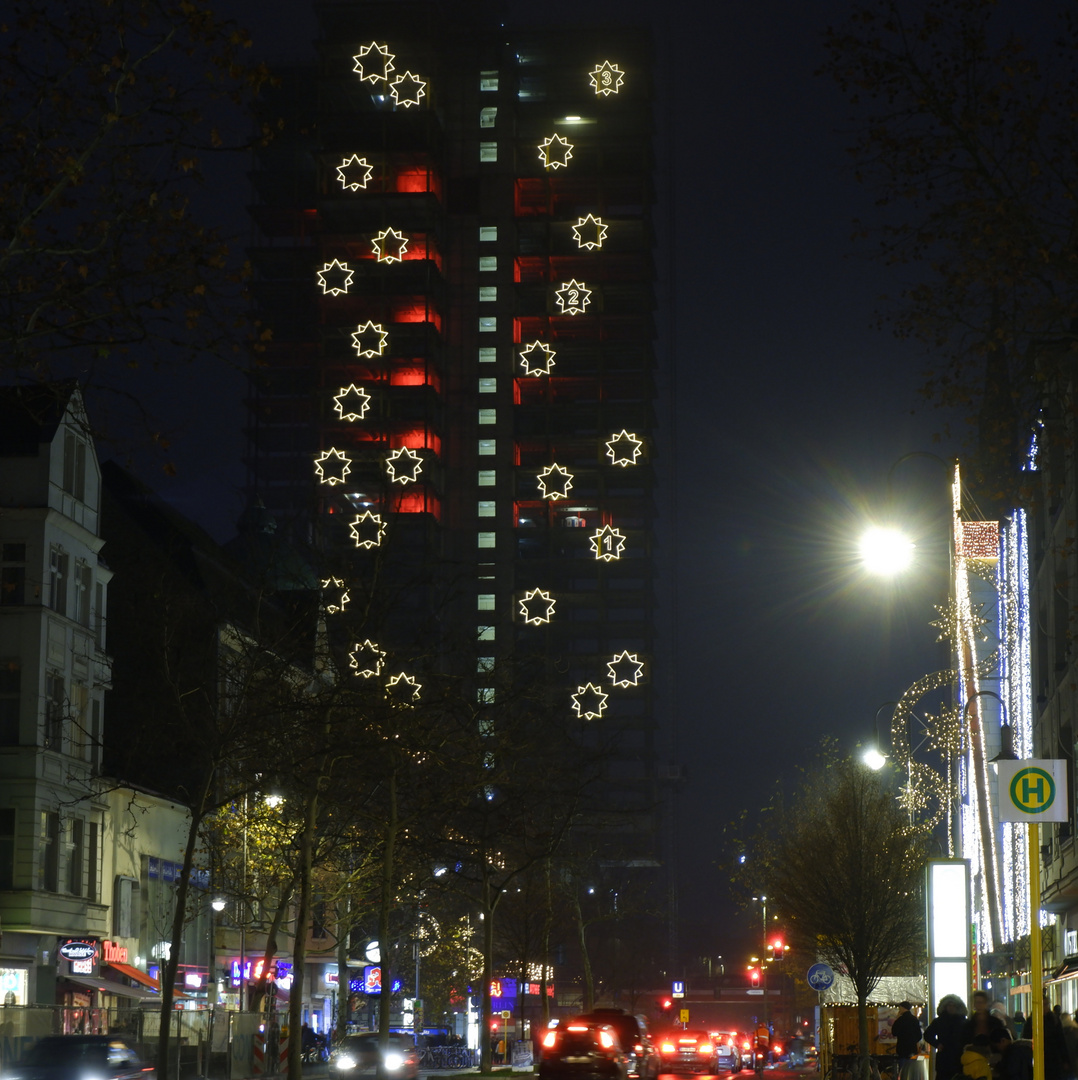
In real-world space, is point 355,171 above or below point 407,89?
below

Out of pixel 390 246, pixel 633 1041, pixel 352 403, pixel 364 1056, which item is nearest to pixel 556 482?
pixel 352 403

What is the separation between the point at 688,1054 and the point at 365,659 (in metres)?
28.4

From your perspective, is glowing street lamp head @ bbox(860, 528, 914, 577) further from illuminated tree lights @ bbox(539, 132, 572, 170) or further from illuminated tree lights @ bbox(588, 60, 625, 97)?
illuminated tree lights @ bbox(588, 60, 625, 97)

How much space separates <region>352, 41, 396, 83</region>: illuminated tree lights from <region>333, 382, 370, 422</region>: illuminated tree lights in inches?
1253

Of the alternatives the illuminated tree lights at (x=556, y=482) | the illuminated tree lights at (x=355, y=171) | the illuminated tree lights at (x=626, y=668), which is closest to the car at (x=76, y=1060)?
the illuminated tree lights at (x=626, y=668)

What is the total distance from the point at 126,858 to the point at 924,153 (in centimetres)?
4305

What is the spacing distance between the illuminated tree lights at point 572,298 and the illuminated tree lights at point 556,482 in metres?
15.4

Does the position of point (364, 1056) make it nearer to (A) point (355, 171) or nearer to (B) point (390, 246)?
(B) point (390, 246)

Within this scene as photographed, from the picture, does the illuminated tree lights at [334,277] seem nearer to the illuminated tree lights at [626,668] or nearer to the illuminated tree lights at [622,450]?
the illuminated tree lights at [622,450]

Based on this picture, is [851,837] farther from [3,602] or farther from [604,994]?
[604,994]

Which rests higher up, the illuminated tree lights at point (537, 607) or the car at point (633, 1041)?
the illuminated tree lights at point (537, 607)

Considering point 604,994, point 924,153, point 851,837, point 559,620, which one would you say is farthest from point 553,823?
point 559,620

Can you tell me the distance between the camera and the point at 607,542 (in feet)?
541

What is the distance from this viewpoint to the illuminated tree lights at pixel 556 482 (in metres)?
165
